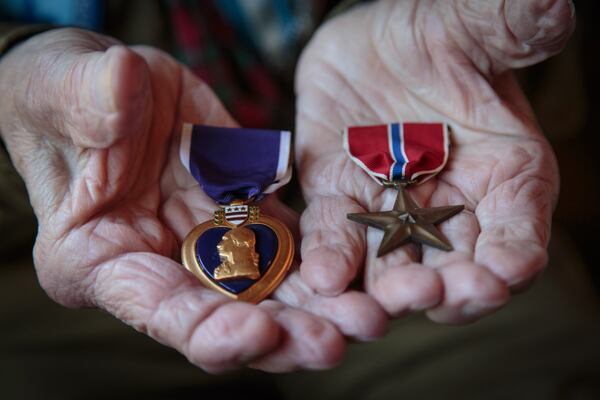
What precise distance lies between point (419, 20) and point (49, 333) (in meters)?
1.66

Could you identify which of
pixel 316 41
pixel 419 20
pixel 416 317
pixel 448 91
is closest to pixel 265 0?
pixel 316 41

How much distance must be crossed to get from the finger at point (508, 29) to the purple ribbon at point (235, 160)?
67 cm

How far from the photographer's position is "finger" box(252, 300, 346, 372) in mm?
1278

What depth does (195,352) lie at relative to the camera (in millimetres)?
1285

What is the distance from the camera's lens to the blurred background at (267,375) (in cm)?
203

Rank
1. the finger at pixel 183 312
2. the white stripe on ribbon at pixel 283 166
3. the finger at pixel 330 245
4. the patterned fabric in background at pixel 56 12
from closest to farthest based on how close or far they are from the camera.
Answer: the finger at pixel 183 312 → the finger at pixel 330 245 → the white stripe on ribbon at pixel 283 166 → the patterned fabric in background at pixel 56 12

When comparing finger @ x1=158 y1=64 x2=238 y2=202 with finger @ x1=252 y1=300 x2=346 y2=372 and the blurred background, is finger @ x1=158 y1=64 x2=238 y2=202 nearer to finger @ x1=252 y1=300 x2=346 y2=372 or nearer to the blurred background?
the blurred background

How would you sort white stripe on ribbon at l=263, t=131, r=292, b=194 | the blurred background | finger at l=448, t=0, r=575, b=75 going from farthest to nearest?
the blurred background, white stripe on ribbon at l=263, t=131, r=292, b=194, finger at l=448, t=0, r=575, b=75

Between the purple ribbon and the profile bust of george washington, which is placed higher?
the purple ribbon

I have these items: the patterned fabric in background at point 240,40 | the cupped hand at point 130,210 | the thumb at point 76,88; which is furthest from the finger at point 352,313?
the patterned fabric in background at point 240,40

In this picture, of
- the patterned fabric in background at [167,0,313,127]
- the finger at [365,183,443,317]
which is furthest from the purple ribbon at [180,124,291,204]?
the patterned fabric in background at [167,0,313,127]

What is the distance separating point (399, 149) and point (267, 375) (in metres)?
1.04

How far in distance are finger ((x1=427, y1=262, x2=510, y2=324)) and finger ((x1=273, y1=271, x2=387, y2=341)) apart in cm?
13

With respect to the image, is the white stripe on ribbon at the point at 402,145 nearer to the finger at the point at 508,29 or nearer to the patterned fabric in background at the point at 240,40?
the finger at the point at 508,29
